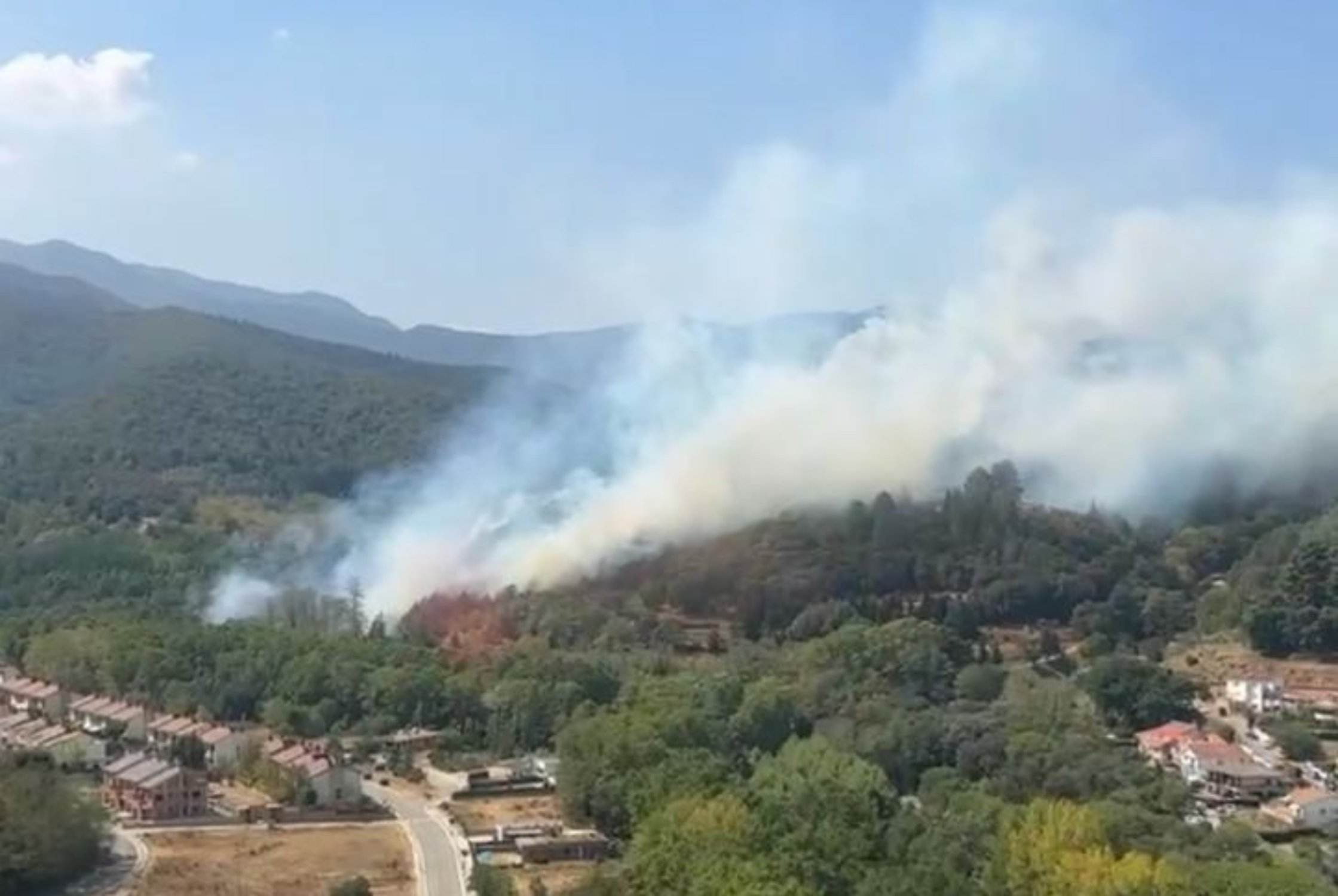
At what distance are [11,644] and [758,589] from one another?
19.7 meters

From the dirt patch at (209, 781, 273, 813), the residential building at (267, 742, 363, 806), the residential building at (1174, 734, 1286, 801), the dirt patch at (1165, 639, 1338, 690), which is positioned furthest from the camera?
the dirt patch at (1165, 639, 1338, 690)

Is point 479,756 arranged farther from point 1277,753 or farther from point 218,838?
point 1277,753

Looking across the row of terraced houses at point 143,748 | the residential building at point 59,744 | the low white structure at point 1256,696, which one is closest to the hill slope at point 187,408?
the row of terraced houses at point 143,748

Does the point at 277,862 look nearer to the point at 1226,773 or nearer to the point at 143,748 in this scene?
the point at 143,748

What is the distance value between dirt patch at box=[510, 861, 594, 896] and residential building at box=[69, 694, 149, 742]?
13.7 m

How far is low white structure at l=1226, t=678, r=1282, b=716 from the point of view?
40844 mm

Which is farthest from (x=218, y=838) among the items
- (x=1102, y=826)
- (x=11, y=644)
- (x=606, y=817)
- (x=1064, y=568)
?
(x=1064, y=568)

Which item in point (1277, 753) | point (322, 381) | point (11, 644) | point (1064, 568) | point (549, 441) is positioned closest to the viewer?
point (1277, 753)

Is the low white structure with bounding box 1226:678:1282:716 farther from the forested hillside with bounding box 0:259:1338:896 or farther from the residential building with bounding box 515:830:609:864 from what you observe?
the residential building with bounding box 515:830:609:864

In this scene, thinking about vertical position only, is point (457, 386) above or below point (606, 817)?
above

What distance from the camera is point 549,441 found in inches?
3243

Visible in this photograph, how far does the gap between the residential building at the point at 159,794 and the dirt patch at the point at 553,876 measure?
24.5 feet

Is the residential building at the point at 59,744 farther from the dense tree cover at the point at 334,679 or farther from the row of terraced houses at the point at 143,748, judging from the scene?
the dense tree cover at the point at 334,679

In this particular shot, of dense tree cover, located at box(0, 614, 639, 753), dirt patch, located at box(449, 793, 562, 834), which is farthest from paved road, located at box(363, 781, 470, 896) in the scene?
dense tree cover, located at box(0, 614, 639, 753)
